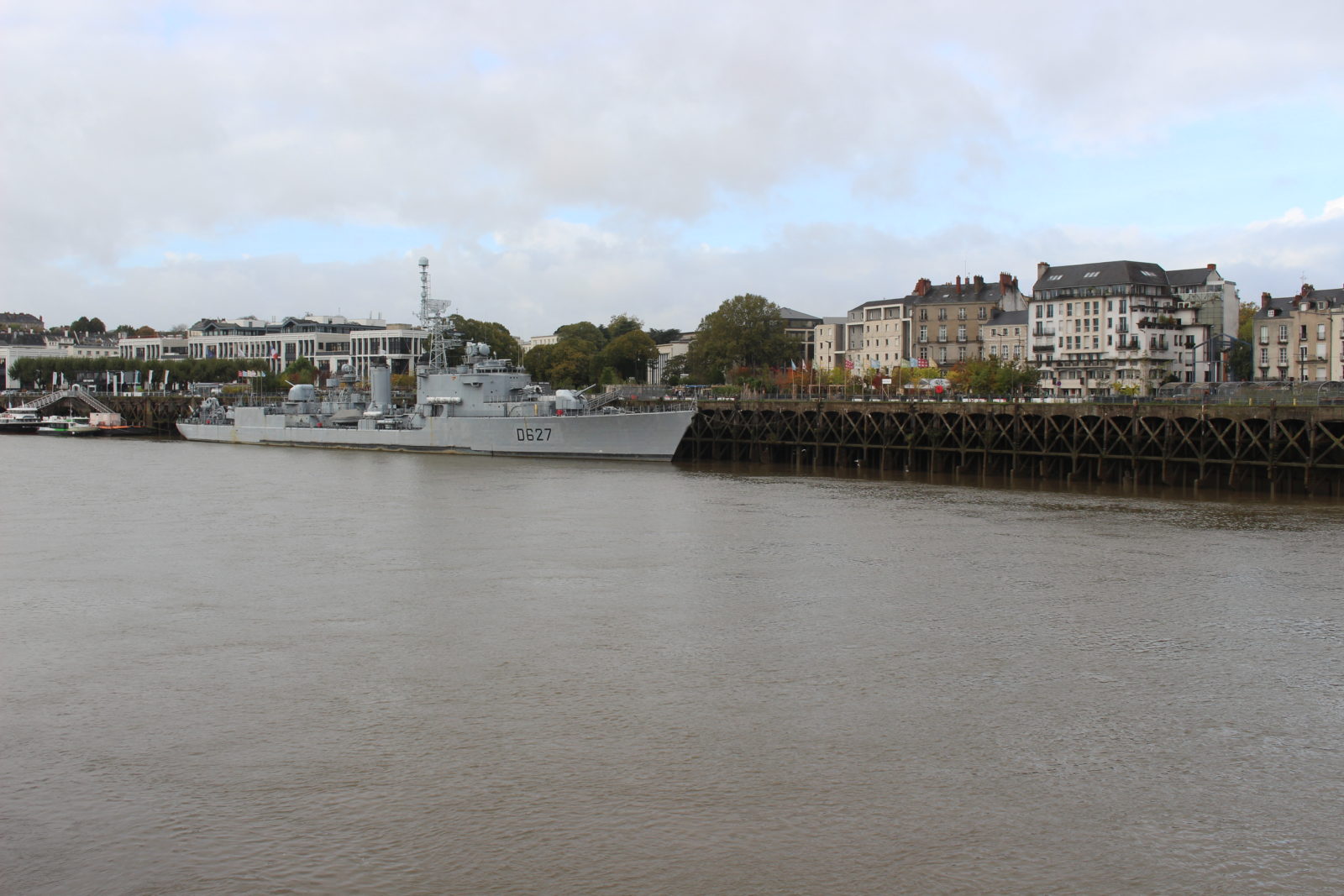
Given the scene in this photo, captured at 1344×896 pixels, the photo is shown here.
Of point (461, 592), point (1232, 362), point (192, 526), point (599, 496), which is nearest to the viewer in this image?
point (461, 592)

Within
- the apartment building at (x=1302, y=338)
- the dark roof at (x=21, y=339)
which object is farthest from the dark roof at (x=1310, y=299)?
the dark roof at (x=21, y=339)

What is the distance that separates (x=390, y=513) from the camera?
3052 cm

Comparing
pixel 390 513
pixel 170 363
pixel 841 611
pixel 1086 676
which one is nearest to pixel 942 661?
pixel 1086 676

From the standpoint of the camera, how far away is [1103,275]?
2837 inches

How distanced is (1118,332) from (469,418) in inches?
1650

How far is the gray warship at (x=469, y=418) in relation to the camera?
48969mm

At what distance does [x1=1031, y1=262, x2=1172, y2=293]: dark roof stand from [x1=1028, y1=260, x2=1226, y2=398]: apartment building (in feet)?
0.18

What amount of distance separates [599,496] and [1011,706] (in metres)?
22.1

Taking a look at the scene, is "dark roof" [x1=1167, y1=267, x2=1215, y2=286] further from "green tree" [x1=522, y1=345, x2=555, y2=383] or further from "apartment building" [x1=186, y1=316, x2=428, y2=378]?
"apartment building" [x1=186, y1=316, x2=428, y2=378]

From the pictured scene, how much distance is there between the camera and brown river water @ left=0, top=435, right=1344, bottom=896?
367 inches

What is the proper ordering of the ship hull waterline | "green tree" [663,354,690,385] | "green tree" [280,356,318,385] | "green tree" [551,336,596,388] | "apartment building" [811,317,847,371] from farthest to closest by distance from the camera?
"green tree" [280,356,318,385] → "green tree" [663,354,690,385] → "green tree" [551,336,596,388] → "apartment building" [811,317,847,371] → the ship hull waterline

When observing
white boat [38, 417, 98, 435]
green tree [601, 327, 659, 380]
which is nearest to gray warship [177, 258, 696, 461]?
white boat [38, 417, 98, 435]

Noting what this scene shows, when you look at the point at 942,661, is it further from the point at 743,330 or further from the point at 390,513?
the point at 743,330

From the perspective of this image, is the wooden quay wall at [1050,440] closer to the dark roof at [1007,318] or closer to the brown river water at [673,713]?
the brown river water at [673,713]
